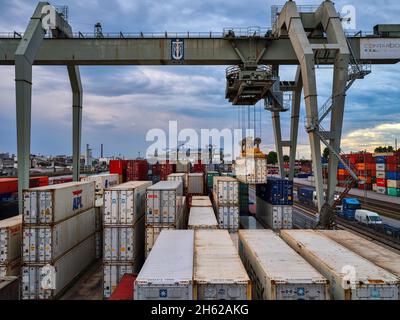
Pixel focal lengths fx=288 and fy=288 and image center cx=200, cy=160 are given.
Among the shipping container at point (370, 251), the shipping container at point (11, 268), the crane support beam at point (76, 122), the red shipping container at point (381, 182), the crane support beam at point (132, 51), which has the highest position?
the crane support beam at point (132, 51)

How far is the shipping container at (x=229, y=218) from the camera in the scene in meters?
23.4

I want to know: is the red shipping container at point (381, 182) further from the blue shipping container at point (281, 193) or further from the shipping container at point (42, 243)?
the shipping container at point (42, 243)

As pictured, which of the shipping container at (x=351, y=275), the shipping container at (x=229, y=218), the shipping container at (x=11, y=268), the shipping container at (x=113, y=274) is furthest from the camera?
the shipping container at (x=229, y=218)

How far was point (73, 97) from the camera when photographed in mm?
34438

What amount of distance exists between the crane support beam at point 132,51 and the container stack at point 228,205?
477 inches

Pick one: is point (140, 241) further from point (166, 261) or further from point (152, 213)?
point (166, 261)

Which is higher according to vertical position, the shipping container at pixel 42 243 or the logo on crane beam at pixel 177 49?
the logo on crane beam at pixel 177 49

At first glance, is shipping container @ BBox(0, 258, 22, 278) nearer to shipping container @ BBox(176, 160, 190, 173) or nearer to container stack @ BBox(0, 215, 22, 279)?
container stack @ BBox(0, 215, 22, 279)

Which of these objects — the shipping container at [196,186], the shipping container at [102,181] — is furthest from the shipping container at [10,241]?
the shipping container at [196,186]

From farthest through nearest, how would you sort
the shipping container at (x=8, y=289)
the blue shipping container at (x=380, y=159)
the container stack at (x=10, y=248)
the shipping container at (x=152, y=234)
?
the blue shipping container at (x=380, y=159)
the shipping container at (x=152, y=234)
the container stack at (x=10, y=248)
the shipping container at (x=8, y=289)

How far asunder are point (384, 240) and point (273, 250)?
794 inches

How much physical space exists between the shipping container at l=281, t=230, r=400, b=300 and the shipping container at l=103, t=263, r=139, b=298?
9.35 m

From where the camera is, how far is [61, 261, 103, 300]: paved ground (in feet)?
51.3

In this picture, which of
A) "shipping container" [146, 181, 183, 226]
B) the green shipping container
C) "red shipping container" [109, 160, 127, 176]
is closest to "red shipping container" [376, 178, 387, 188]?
the green shipping container
